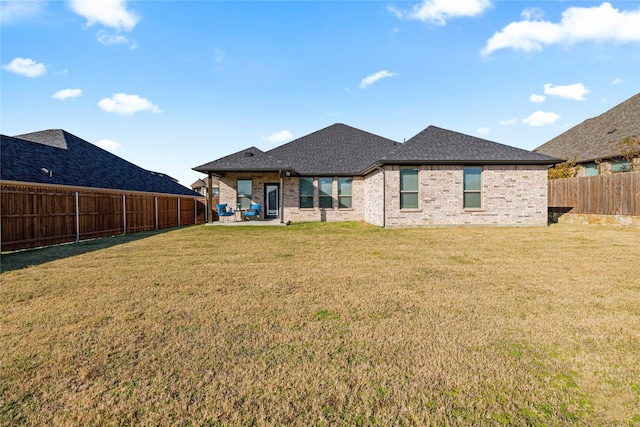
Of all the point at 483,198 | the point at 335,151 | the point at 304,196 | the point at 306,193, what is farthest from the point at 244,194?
the point at 483,198

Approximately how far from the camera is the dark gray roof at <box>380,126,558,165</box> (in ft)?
46.2

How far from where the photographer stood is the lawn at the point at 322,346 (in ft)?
6.75

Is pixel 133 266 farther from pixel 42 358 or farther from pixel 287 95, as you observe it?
pixel 287 95

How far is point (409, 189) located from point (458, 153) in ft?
9.41

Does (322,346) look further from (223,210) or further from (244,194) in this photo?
(244,194)

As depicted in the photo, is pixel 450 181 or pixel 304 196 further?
pixel 304 196

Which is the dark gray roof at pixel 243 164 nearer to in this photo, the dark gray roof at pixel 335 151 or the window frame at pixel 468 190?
the dark gray roof at pixel 335 151

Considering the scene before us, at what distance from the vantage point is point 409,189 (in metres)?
14.6

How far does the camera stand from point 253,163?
17609 millimetres

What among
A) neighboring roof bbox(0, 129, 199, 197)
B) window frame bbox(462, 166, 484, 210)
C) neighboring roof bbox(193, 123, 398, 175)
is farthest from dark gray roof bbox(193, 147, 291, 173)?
window frame bbox(462, 166, 484, 210)

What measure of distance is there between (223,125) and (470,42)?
44.8 ft

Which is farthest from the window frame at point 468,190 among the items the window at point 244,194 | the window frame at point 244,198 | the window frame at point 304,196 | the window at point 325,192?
the window at point 244,194

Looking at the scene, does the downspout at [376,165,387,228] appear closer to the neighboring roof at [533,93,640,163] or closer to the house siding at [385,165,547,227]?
the house siding at [385,165,547,227]

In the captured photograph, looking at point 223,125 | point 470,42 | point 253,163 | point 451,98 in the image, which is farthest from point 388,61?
point 223,125
